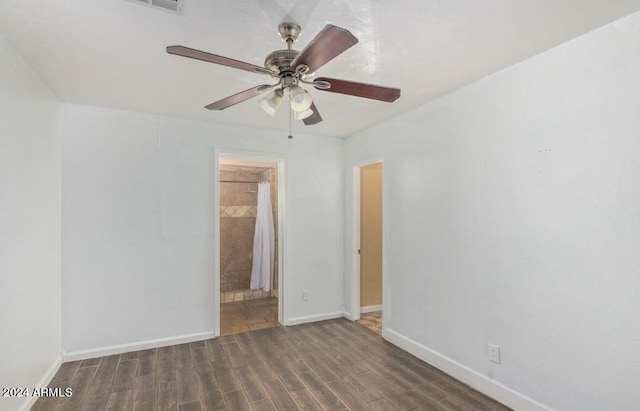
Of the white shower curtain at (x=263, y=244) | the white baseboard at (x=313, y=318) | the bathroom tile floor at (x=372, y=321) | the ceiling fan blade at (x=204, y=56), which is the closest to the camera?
the ceiling fan blade at (x=204, y=56)

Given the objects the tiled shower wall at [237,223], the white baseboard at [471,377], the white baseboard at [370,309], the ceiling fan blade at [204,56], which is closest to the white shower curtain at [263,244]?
the tiled shower wall at [237,223]

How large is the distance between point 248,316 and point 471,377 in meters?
2.84

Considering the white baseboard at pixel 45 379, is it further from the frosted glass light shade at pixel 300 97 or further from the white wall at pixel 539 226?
the white wall at pixel 539 226

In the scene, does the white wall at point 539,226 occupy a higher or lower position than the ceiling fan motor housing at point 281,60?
lower

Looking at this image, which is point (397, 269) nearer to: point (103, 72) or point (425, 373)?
point (425, 373)

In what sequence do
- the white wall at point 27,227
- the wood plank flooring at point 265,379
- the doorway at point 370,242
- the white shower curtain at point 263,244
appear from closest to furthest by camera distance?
1. the white wall at point 27,227
2. the wood plank flooring at point 265,379
3. the doorway at point 370,242
4. the white shower curtain at point 263,244

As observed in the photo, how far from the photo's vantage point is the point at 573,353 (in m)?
1.94

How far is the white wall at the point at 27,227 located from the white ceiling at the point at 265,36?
0.74 feet

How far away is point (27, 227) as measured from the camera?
226 cm

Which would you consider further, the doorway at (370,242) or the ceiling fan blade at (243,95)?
the doorway at (370,242)

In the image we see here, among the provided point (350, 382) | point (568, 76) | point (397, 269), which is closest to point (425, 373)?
point (350, 382)

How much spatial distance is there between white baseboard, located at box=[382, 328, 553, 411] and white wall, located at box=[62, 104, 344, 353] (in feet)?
5.04

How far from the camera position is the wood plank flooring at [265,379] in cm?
235

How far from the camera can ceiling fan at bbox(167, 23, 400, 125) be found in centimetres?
125
